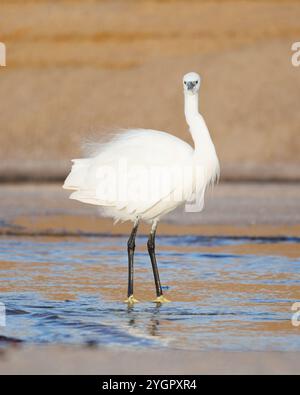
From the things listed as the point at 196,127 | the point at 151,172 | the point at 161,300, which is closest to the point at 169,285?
the point at 161,300

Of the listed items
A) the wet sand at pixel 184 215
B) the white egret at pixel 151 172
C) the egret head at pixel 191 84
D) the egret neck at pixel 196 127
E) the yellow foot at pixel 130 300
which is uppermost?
the egret head at pixel 191 84

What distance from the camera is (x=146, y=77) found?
129 ft

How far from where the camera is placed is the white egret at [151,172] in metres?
10.2

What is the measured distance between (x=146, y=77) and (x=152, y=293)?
28.6 metres

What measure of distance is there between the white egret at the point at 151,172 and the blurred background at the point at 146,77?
17526mm

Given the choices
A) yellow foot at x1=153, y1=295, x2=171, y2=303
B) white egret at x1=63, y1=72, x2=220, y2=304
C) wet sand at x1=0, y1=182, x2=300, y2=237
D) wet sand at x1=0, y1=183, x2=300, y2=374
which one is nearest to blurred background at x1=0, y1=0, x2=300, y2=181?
wet sand at x1=0, y1=182, x2=300, y2=237

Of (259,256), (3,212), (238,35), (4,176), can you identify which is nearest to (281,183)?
(4,176)

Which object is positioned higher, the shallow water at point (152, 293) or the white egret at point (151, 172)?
the white egret at point (151, 172)

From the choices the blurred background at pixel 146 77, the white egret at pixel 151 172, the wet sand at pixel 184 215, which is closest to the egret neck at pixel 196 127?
the white egret at pixel 151 172

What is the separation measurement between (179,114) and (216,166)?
25767 millimetres

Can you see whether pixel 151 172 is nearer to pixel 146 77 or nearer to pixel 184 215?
pixel 184 215

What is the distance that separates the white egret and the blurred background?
17526 millimetres

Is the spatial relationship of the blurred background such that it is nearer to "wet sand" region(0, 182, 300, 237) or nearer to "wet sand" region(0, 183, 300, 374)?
"wet sand" region(0, 182, 300, 237)

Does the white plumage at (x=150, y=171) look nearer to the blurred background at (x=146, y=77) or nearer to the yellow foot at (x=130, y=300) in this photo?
the yellow foot at (x=130, y=300)
